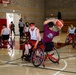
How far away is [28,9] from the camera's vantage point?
26.5m

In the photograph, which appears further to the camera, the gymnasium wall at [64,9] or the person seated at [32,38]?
the gymnasium wall at [64,9]

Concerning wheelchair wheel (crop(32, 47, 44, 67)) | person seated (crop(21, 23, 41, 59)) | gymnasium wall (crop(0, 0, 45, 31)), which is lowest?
wheelchair wheel (crop(32, 47, 44, 67))

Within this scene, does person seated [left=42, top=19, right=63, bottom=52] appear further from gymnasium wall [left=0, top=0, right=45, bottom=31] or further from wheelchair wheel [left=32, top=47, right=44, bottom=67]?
gymnasium wall [left=0, top=0, right=45, bottom=31]

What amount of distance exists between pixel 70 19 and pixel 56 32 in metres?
23.2

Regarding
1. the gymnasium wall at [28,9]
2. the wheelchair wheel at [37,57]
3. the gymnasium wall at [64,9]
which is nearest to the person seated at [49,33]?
the wheelchair wheel at [37,57]

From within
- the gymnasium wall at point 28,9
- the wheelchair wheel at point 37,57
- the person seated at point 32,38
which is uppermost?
the gymnasium wall at point 28,9

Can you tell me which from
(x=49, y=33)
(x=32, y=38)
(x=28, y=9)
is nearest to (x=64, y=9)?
(x=28, y=9)

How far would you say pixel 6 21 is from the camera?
2217 centimetres

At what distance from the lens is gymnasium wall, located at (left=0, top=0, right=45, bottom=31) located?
2308 centimetres

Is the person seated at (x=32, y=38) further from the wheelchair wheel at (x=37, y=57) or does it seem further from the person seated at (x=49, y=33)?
the wheelchair wheel at (x=37, y=57)

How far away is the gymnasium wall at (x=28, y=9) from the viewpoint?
2308cm

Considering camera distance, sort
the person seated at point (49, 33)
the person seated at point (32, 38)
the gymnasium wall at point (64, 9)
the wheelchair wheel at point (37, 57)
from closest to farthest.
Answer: the wheelchair wheel at point (37, 57) → the person seated at point (49, 33) → the person seated at point (32, 38) → the gymnasium wall at point (64, 9)

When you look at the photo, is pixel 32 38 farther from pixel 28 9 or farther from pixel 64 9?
pixel 64 9

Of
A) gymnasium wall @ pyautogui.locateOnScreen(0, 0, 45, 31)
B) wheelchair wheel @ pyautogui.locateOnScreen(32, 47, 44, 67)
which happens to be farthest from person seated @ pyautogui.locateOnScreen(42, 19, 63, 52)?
gymnasium wall @ pyautogui.locateOnScreen(0, 0, 45, 31)
